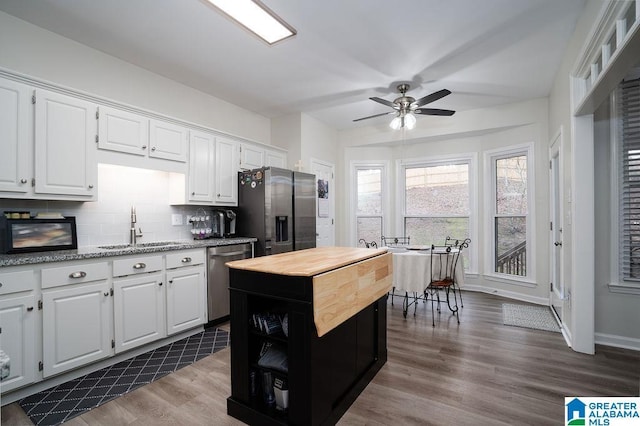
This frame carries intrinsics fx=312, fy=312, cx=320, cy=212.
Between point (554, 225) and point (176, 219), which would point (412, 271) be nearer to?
point (554, 225)

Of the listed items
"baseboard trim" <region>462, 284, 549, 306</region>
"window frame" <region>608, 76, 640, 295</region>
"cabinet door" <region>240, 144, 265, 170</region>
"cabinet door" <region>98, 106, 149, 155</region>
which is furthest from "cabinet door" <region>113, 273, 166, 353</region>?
"baseboard trim" <region>462, 284, 549, 306</region>

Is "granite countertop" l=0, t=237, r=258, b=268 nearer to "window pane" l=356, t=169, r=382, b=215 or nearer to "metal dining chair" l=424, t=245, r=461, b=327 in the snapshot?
"metal dining chair" l=424, t=245, r=461, b=327

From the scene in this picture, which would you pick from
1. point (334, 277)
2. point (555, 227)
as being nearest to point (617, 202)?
point (555, 227)

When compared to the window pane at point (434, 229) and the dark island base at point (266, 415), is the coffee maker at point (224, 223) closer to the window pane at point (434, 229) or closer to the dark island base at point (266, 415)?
the dark island base at point (266, 415)

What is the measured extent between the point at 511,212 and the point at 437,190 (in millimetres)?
1219

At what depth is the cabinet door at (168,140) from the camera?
10.8 feet

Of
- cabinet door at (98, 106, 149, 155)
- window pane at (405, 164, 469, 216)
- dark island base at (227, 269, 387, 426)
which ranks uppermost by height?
cabinet door at (98, 106, 149, 155)

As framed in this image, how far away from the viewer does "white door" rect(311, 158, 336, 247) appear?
538cm

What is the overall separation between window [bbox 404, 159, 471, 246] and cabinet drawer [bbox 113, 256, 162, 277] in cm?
430

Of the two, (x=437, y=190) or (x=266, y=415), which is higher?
(x=437, y=190)

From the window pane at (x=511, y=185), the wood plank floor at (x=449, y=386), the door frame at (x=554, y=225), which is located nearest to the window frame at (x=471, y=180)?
the window pane at (x=511, y=185)

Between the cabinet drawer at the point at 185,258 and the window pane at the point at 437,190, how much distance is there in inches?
153

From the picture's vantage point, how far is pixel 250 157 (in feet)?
14.5

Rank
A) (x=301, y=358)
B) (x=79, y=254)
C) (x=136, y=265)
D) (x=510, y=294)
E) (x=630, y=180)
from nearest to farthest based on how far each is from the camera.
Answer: (x=301, y=358)
(x=79, y=254)
(x=136, y=265)
(x=630, y=180)
(x=510, y=294)
